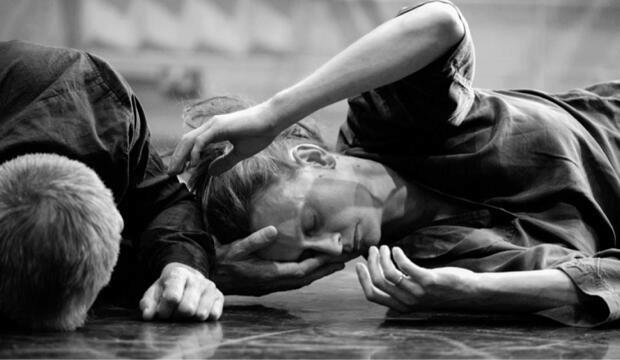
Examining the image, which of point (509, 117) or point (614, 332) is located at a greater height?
point (509, 117)

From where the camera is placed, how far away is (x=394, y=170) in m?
2.00

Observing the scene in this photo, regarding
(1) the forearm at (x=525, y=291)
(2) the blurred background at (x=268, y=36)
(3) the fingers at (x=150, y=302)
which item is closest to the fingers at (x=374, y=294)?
(1) the forearm at (x=525, y=291)

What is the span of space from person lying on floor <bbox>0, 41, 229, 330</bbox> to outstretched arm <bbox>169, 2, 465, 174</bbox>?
5.6 inches

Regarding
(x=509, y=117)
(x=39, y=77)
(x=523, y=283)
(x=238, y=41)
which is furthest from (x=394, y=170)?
(x=238, y=41)

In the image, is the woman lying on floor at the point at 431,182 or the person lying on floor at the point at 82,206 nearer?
the person lying on floor at the point at 82,206

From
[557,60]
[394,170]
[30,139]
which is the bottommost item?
[557,60]

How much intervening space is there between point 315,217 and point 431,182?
30cm

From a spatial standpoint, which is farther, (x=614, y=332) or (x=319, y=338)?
(x=614, y=332)

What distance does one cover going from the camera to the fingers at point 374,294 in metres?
1.65

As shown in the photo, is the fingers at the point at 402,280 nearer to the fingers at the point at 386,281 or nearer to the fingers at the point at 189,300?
the fingers at the point at 386,281

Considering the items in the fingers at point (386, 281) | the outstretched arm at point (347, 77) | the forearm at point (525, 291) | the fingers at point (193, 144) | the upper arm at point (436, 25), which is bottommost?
the forearm at point (525, 291)

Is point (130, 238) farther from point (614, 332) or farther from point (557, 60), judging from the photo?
point (557, 60)

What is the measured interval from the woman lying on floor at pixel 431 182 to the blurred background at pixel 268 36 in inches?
158

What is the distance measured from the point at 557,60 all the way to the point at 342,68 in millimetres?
4621
